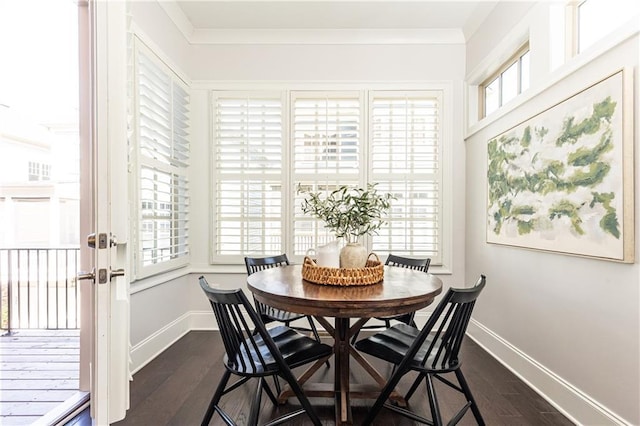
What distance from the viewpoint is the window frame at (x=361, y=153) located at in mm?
3395

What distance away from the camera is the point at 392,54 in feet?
11.2

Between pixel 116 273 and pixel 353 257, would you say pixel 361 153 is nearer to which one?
pixel 353 257

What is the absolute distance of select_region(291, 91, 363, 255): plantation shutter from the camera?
3.40 m

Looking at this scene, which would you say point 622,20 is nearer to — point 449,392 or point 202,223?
point 449,392

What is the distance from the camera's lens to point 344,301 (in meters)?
1.54

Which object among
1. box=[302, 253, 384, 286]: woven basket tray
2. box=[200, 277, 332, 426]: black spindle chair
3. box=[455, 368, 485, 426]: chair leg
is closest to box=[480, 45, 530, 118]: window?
box=[302, 253, 384, 286]: woven basket tray

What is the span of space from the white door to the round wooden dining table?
0.69 m

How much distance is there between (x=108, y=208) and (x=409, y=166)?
278 centimetres

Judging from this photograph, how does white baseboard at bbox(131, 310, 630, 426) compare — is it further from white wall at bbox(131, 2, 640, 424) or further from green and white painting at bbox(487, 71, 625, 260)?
green and white painting at bbox(487, 71, 625, 260)

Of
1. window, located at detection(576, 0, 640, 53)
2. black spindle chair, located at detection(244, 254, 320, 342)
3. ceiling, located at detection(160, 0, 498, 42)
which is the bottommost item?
black spindle chair, located at detection(244, 254, 320, 342)

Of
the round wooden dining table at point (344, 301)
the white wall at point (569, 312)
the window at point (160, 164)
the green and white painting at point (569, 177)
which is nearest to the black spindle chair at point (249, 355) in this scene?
the round wooden dining table at point (344, 301)

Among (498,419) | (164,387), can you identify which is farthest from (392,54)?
(164,387)

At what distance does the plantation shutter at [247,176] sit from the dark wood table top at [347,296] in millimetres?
1452

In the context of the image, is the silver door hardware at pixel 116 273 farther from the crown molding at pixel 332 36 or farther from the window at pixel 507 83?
the window at pixel 507 83
